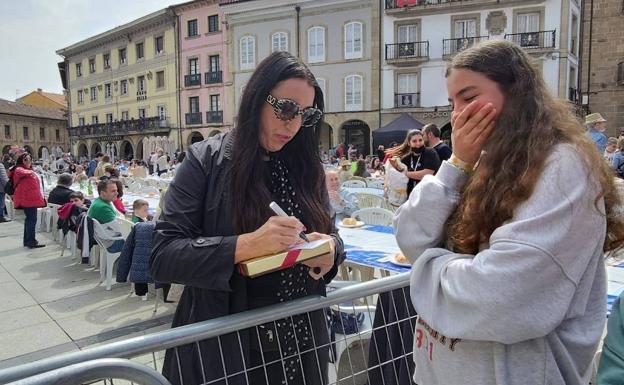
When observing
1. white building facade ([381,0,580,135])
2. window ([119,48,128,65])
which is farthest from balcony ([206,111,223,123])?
white building facade ([381,0,580,135])

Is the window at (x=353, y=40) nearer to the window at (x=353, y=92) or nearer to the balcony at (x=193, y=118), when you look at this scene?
the window at (x=353, y=92)

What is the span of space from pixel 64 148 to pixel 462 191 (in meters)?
66.1

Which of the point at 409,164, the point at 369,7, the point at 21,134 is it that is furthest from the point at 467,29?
the point at 21,134

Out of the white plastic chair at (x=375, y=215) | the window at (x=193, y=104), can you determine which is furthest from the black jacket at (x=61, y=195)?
the window at (x=193, y=104)

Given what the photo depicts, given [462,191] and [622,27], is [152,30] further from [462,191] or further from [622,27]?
[462,191]

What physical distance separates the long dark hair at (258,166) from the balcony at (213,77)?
29068mm

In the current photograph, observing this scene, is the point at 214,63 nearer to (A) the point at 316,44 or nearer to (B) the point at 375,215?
Answer: (A) the point at 316,44

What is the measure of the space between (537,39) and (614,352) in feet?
77.8

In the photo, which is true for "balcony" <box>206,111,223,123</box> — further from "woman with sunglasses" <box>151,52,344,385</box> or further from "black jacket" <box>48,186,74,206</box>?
"woman with sunglasses" <box>151,52,344,385</box>

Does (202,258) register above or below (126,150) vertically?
below

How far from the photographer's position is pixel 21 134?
2044 inches

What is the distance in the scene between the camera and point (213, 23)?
29.5 m

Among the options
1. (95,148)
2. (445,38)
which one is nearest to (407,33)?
(445,38)

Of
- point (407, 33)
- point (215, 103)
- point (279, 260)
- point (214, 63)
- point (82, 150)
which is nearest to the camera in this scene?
point (279, 260)
